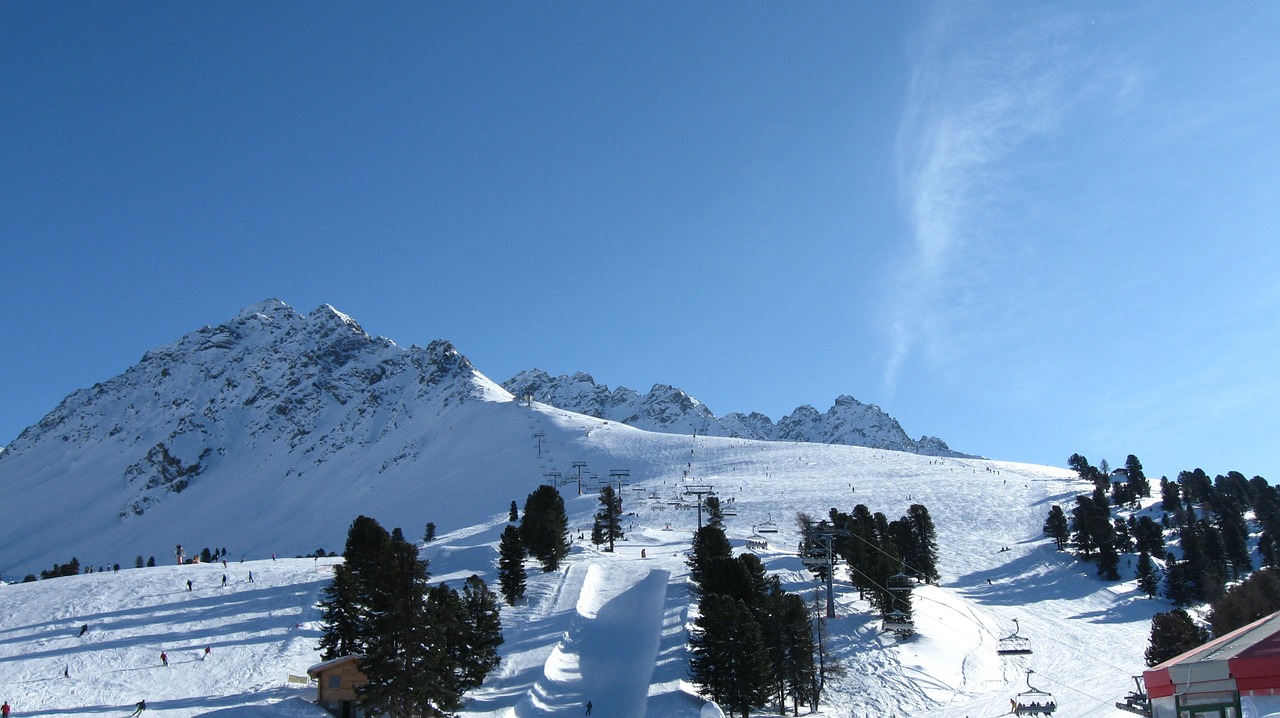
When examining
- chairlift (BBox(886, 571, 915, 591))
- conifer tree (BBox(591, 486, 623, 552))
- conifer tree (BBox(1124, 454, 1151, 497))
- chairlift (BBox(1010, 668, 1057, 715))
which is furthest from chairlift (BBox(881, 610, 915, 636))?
conifer tree (BBox(1124, 454, 1151, 497))

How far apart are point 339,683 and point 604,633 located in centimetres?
1884

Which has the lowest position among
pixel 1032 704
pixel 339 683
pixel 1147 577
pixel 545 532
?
pixel 1032 704

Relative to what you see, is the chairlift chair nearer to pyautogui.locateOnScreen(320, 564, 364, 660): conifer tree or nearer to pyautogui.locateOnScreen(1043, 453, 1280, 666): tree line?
pyautogui.locateOnScreen(1043, 453, 1280, 666): tree line

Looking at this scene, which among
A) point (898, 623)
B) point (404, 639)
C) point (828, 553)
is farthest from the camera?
point (828, 553)

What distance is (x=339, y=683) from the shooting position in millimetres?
41250

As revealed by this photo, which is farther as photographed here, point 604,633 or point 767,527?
point 767,527

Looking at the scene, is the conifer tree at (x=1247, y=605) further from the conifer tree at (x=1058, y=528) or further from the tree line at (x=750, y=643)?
the conifer tree at (x=1058, y=528)

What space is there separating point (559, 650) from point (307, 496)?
163 m

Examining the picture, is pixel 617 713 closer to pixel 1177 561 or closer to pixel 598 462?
pixel 1177 561

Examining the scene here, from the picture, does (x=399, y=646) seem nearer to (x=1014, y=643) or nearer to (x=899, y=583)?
(x=899, y=583)

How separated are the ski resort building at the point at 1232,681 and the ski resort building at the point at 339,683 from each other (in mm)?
39049

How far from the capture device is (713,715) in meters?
30.9

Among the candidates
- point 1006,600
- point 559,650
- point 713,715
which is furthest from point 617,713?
point 1006,600

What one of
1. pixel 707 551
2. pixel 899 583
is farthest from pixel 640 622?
pixel 899 583
